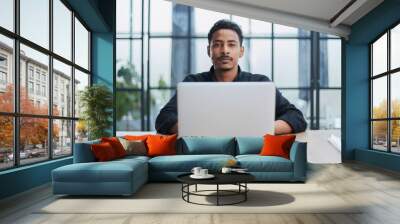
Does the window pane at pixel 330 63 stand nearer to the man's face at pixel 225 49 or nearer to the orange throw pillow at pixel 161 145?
the man's face at pixel 225 49

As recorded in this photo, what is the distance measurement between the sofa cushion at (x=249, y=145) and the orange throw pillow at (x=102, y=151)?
233 centimetres

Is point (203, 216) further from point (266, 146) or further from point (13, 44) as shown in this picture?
point (13, 44)

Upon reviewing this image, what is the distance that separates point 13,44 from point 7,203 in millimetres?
2107

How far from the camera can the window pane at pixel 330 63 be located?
1002cm

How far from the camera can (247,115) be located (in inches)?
351

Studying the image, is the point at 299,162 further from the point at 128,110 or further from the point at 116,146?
the point at 128,110

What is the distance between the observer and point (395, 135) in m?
8.12

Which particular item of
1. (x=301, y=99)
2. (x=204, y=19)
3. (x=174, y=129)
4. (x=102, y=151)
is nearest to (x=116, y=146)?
(x=102, y=151)

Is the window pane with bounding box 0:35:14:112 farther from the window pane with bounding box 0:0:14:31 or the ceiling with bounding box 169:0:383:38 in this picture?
the ceiling with bounding box 169:0:383:38

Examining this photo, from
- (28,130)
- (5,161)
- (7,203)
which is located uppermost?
(28,130)

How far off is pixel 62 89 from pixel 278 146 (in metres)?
3.97

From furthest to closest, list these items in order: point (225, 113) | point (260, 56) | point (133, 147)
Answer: point (260, 56) < point (225, 113) < point (133, 147)

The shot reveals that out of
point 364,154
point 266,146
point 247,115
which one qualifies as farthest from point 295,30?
point 266,146

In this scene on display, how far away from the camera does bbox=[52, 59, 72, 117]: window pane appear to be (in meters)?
6.88
